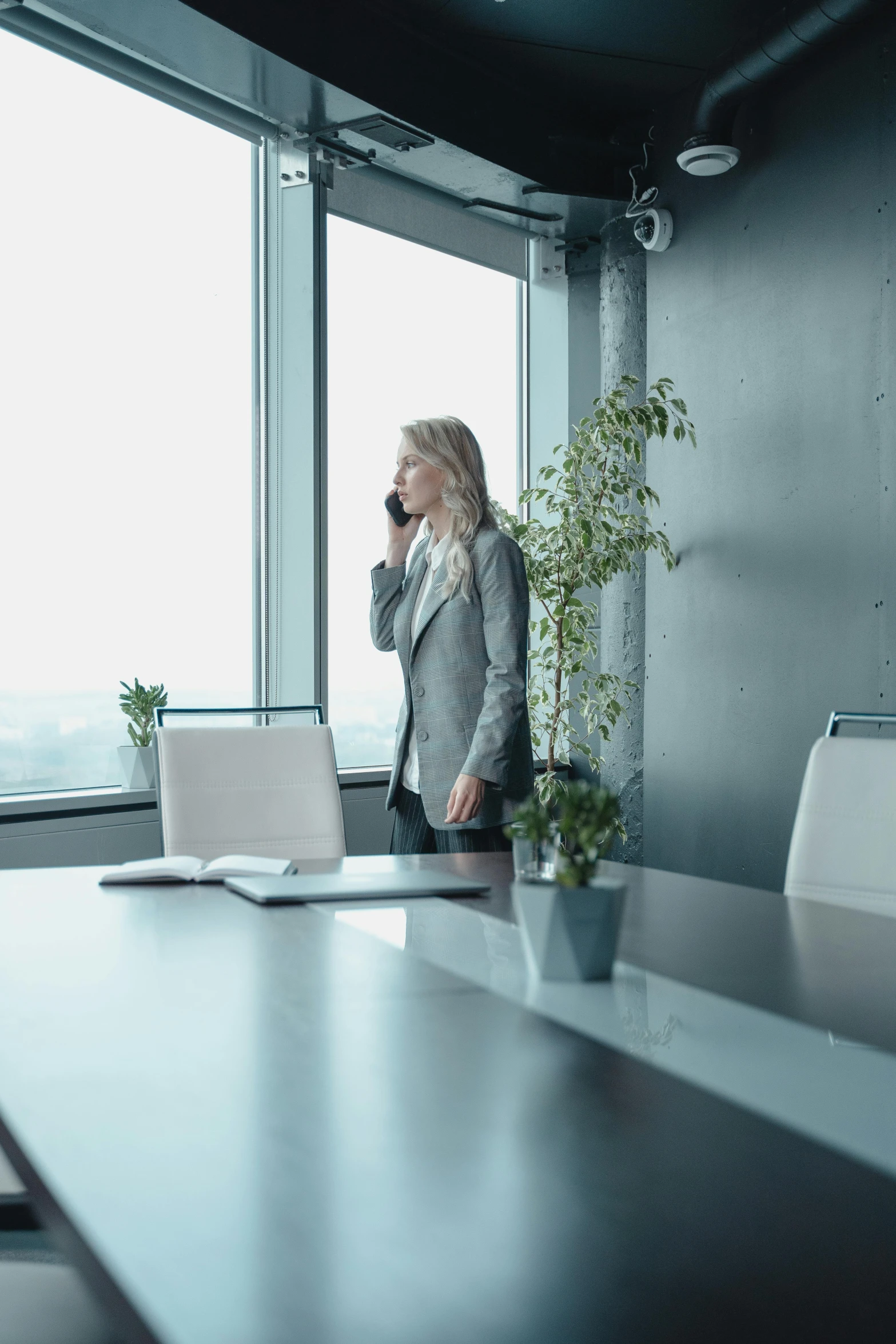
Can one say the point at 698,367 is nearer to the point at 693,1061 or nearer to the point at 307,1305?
the point at 693,1061

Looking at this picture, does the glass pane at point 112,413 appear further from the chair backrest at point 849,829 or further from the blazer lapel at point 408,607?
the chair backrest at point 849,829

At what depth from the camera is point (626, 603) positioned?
5184 millimetres

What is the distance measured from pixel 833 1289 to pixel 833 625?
12.2ft

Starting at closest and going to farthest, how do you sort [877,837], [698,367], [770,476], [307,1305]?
[307,1305] → [877,837] → [770,476] → [698,367]

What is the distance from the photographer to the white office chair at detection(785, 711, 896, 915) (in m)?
2.06

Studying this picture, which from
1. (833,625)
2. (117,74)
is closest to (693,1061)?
(833,625)

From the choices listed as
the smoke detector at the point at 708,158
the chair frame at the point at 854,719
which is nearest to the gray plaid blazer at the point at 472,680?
the chair frame at the point at 854,719

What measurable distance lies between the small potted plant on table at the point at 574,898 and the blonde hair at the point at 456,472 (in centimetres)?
165

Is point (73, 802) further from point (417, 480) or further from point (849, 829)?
point (849, 829)

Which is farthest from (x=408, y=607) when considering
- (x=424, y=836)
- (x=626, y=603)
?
(x=626, y=603)

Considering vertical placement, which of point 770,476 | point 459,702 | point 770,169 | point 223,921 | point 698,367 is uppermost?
point 770,169

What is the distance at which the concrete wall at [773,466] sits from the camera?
13.1 feet

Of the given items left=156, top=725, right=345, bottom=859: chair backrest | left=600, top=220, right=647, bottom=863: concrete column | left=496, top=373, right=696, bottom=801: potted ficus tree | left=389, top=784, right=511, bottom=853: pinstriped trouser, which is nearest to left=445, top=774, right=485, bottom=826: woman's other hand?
left=389, top=784, right=511, bottom=853: pinstriped trouser

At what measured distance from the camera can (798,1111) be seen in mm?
881
